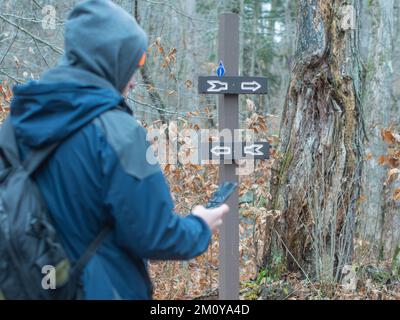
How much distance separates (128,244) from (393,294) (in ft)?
12.9

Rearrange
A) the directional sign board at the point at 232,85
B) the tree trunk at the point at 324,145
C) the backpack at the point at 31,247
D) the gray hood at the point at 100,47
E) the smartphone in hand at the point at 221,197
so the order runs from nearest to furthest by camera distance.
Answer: the backpack at the point at 31,247 < the gray hood at the point at 100,47 < the smartphone in hand at the point at 221,197 < the directional sign board at the point at 232,85 < the tree trunk at the point at 324,145

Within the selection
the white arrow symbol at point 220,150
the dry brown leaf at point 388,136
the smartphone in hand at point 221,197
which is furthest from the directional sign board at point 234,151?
the dry brown leaf at point 388,136

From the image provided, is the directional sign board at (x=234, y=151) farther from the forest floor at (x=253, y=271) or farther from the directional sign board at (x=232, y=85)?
the forest floor at (x=253, y=271)

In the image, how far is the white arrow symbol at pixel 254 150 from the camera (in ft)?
14.9

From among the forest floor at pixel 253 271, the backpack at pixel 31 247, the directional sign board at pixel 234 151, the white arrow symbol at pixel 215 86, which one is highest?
the white arrow symbol at pixel 215 86

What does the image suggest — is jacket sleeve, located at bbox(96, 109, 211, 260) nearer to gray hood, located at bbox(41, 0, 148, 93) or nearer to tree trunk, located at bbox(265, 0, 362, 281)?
gray hood, located at bbox(41, 0, 148, 93)

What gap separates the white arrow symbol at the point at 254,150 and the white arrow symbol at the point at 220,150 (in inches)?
5.6

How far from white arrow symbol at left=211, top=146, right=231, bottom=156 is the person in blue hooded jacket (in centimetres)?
221

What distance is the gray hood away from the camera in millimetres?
2289

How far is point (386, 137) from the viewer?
19.1 ft

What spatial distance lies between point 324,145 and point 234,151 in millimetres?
1357

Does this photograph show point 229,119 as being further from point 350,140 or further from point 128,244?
point 128,244

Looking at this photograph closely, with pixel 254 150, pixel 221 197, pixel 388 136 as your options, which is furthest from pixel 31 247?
pixel 388 136

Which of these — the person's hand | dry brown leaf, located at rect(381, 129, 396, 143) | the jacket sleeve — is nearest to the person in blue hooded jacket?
the jacket sleeve
